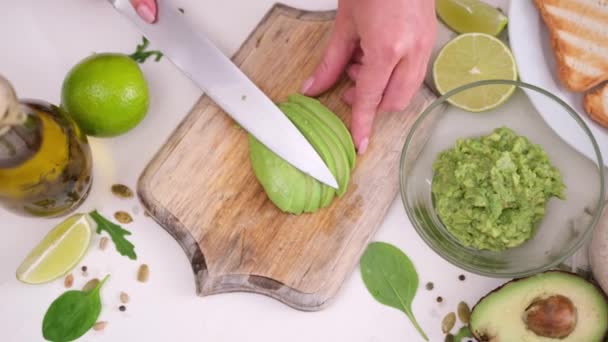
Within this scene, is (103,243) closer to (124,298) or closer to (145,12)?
(124,298)

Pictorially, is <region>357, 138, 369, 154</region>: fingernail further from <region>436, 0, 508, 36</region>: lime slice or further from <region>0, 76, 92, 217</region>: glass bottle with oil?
<region>0, 76, 92, 217</region>: glass bottle with oil

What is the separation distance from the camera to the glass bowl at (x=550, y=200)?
1.15m

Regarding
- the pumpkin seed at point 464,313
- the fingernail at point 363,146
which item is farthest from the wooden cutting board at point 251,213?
the pumpkin seed at point 464,313

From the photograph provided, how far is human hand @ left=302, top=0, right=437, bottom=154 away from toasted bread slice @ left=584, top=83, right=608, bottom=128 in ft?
1.15

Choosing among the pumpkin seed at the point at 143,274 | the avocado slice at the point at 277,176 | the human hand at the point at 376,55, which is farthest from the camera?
the pumpkin seed at the point at 143,274

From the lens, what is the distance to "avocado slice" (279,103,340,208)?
1180mm

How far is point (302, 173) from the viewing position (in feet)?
3.85

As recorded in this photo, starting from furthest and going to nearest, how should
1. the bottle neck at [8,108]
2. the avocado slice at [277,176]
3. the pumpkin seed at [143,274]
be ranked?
the pumpkin seed at [143,274]
the avocado slice at [277,176]
the bottle neck at [8,108]

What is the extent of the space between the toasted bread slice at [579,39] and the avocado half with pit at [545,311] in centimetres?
41

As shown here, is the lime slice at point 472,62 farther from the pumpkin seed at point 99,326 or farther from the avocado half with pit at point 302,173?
the pumpkin seed at point 99,326

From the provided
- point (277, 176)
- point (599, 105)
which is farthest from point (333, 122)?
point (599, 105)

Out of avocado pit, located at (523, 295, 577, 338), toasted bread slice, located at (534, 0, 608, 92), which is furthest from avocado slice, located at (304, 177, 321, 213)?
toasted bread slice, located at (534, 0, 608, 92)

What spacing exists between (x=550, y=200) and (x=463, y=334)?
1.05 ft

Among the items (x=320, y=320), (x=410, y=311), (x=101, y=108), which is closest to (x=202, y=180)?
(x=101, y=108)
